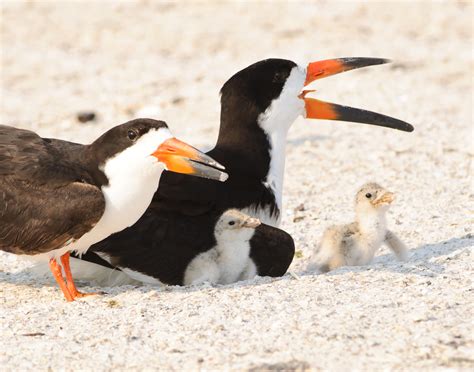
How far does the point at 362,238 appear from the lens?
657cm

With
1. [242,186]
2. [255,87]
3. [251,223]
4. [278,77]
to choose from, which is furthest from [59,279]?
[278,77]

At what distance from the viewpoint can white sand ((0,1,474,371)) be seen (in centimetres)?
464

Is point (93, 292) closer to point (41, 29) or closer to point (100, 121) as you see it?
point (100, 121)

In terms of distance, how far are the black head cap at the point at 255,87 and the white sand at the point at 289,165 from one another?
107 centimetres

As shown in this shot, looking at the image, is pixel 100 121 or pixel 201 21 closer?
pixel 100 121

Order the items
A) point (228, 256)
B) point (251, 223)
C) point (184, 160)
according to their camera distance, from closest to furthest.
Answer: point (184, 160) → point (251, 223) → point (228, 256)

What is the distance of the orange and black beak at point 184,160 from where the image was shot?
17.4 ft

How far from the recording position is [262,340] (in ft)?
15.3

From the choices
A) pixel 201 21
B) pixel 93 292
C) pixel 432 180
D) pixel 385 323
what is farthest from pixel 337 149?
pixel 201 21

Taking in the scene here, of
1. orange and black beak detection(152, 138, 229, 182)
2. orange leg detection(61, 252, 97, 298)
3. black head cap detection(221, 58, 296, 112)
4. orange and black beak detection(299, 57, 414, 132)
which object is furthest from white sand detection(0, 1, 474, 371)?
black head cap detection(221, 58, 296, 112)

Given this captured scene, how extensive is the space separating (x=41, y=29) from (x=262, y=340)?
1070 centimetres

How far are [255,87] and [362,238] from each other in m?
1.15

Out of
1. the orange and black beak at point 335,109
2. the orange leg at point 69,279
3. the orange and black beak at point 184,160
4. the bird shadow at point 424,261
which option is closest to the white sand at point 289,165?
the bird shadow at point 424,261

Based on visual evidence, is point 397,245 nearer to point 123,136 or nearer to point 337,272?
point 337,272
